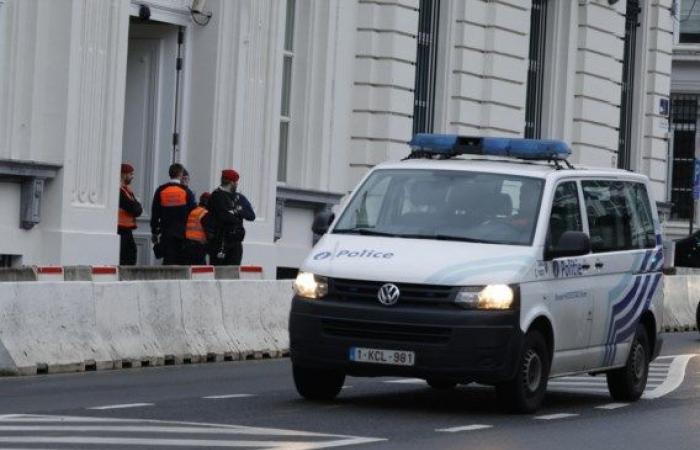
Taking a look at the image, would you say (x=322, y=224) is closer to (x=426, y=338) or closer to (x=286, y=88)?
(x=426, y=338)

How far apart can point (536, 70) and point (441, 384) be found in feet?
70.0

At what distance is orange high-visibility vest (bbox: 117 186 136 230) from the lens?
26.2 meters

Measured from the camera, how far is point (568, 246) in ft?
52.7

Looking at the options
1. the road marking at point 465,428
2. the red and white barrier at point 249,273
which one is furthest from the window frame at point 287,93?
the road marking at point 465,428

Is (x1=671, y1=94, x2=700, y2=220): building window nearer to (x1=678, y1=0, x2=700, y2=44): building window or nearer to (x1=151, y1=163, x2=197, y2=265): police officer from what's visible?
(x1=678, y1=0, x2=700, y2=44): building window

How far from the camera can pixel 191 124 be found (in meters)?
28.9

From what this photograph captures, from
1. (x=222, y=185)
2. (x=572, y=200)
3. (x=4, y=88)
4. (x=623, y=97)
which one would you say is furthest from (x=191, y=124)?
(x=623, y=97)

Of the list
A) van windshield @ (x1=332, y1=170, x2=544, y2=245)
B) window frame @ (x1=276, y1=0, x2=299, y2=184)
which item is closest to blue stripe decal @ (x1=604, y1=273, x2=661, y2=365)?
van windshield @ (x1=332, y1=170, x2=544, y2=245)

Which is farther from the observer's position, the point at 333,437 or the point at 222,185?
the point at 222,185

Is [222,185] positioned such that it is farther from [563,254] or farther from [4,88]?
[563,254]

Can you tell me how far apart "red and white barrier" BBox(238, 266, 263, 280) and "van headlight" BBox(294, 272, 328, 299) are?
24.6ft

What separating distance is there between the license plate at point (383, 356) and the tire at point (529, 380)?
738 mm

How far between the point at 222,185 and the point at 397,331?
36.9 ft

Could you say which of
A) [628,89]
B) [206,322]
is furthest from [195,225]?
[628,89]
